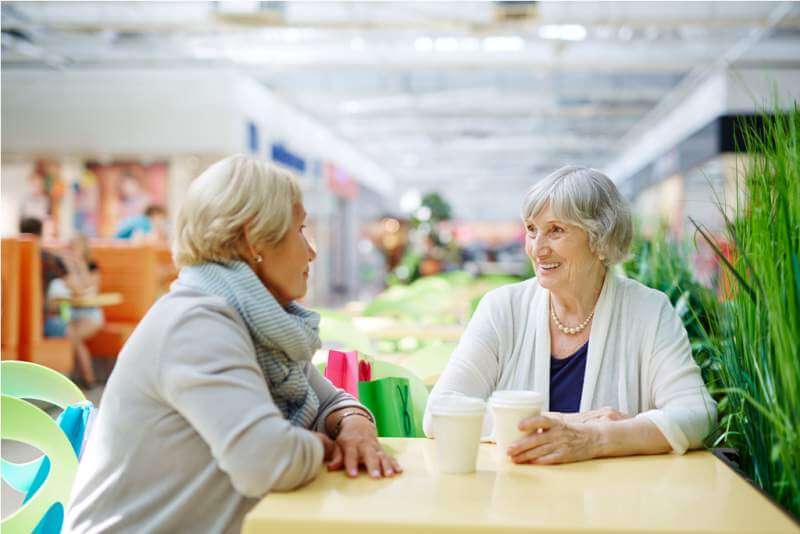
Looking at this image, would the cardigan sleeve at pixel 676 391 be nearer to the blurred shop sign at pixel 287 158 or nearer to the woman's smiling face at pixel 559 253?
the woman's smiling face at pixel 559 253

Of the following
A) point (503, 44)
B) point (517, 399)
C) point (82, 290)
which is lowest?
point (82, 290)

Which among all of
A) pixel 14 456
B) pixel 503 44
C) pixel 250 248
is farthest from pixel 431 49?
pixel 250 248

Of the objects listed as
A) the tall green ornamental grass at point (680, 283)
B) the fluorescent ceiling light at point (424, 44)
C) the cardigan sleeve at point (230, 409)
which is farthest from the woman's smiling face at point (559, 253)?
the fluorescent ceiling light at point (424, 44)

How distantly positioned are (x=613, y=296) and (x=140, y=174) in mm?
10867

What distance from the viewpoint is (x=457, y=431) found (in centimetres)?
141

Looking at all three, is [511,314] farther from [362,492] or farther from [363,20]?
[363,20]

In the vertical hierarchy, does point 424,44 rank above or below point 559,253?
above

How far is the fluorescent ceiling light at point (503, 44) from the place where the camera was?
36.7ft

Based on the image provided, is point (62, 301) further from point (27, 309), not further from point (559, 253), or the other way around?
point (559, 253)

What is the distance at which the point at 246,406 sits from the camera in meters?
1.30

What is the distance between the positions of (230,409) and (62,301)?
6.51m

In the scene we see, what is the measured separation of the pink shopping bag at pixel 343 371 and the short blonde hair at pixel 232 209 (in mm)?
746

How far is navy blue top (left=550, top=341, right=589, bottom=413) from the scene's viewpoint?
6.70 feet

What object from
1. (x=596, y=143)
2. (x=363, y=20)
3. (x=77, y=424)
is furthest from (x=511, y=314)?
(x=596, y=143)
